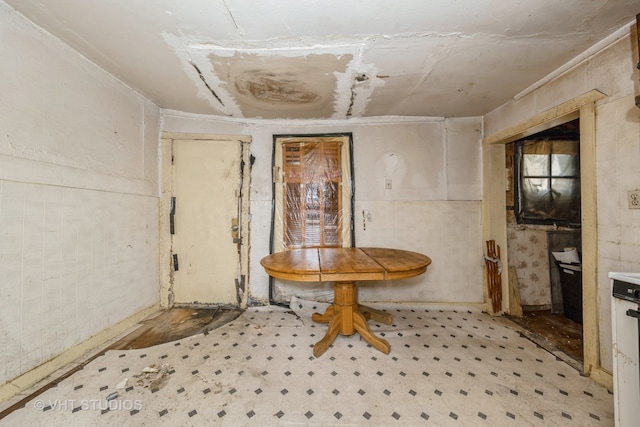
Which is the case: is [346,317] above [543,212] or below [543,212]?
below

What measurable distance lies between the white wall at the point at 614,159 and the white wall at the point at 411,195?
138 centimetres

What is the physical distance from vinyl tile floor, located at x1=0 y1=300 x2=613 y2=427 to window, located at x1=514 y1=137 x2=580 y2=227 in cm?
169

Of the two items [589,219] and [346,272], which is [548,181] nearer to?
[589,219]

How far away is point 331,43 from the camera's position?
1.88 meters

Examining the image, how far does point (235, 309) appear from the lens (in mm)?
3240

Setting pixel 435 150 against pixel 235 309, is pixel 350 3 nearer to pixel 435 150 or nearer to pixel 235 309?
pixel 435 150

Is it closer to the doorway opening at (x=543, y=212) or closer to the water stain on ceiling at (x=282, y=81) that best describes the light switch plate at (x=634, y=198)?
the doorway opening at (x=543, y=212)

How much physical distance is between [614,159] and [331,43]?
2.20 metres

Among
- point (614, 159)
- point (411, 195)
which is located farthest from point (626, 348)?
point (411, 195)

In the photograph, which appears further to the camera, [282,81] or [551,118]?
[282,81]

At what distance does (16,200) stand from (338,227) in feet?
9.38

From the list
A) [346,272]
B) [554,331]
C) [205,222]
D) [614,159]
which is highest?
[614,159]

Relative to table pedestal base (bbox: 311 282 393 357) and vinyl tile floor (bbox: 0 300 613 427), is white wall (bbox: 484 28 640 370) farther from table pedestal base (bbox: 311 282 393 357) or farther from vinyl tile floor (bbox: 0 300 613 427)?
table pedestal base (bbox: 311 282 393 357)

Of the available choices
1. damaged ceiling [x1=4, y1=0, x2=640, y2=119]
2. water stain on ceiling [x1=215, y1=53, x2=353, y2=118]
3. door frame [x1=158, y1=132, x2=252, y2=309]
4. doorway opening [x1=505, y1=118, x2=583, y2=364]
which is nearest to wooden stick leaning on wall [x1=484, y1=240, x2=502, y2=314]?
doorway opening [x1=505, y1=118, x2=583, y2=364]
